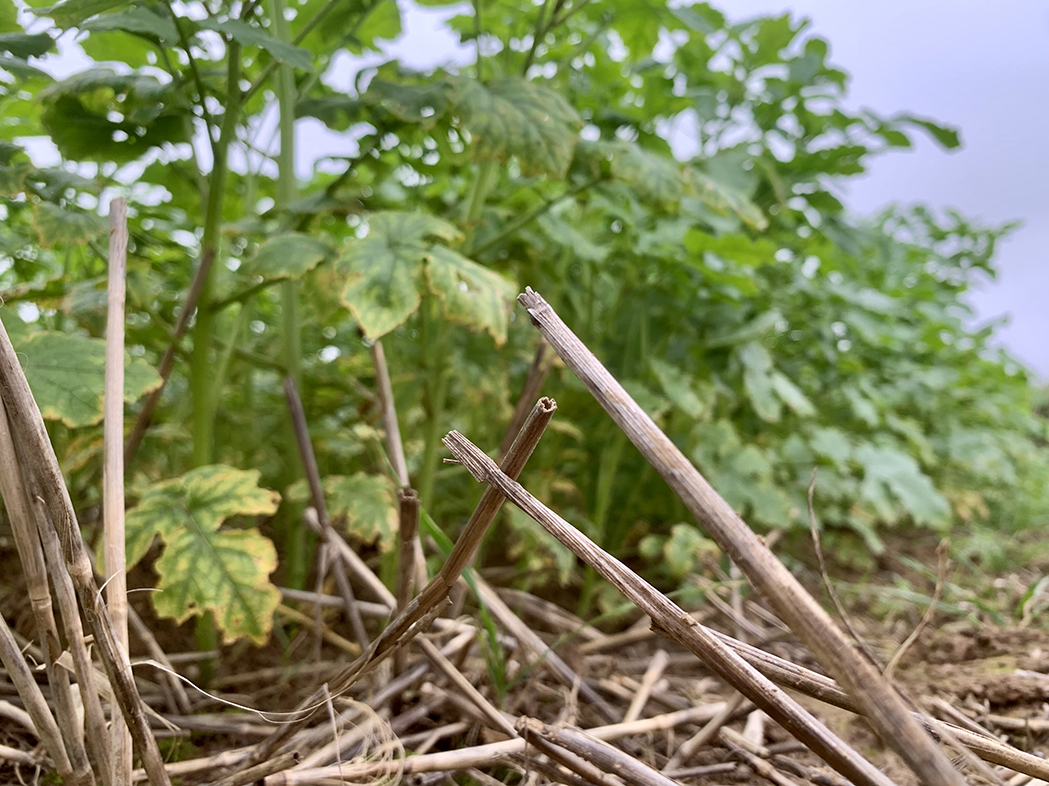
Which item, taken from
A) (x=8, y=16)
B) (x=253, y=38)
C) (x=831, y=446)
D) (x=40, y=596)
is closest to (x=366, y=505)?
(x=40, y=596)

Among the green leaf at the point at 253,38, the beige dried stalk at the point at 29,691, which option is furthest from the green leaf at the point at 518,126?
the beige dried stalk at the point at 29,691

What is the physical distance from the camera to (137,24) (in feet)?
2.42

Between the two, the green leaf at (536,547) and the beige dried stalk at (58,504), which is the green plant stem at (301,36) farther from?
the green leaf at (536,547)

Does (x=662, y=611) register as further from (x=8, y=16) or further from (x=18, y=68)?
(x=8, y=16)

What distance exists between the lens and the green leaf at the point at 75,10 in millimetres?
685

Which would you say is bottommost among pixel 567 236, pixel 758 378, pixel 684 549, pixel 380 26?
pixel 684 549

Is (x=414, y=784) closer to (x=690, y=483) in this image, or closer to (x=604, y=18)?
(x=690, y=483)

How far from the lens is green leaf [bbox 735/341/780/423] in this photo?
1.43 meters

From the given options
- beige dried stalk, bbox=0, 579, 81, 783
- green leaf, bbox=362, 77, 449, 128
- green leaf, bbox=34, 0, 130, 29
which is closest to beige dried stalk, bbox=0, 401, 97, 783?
beige dried stalk, bbox=0, 579, 81, 783

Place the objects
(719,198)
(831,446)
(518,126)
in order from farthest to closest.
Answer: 1. (831,446)
2. (719,198)
3. (518,126)

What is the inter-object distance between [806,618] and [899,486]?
1.62m

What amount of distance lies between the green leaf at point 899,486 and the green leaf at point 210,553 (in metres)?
1.46

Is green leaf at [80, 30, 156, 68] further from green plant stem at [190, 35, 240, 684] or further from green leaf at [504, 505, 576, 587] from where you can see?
green leaf at [504, 505, 576, 587]

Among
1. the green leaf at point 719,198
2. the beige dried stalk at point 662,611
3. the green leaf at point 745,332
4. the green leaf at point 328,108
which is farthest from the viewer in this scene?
the green leaf at point 745,332
